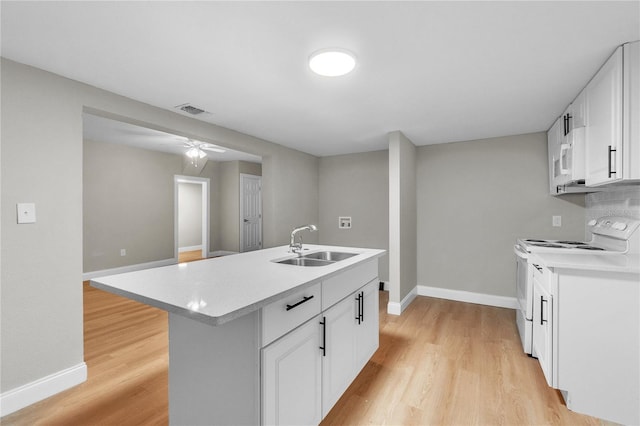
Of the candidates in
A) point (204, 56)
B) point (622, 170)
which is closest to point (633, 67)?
point (622, 170)

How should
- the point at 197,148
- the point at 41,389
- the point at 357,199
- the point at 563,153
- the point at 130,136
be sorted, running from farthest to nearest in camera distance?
the point at 197,148 → the point at 357,199 → the point at 130,136 → the point at 563,153 → the point at 41,389

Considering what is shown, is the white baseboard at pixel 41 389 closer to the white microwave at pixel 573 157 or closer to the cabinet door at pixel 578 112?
the white microwave at pixel 573 157

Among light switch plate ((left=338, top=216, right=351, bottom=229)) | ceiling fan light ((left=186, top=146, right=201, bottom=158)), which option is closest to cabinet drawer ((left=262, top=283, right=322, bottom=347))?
light switch plate ((left=338, top=216, right=351, bottom=229))

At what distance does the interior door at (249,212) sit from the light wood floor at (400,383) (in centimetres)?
415

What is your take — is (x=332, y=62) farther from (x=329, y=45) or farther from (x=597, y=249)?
(x=597, y=249)

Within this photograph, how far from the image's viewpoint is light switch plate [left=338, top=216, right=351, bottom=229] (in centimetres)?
509

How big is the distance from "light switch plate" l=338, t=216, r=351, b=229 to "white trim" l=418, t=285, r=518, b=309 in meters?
1.51

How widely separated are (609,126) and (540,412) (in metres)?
1.86

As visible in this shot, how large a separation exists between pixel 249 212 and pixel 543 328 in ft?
21.4

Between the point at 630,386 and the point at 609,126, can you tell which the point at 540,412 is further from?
the point at 609,126

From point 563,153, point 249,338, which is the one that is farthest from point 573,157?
point 249,338

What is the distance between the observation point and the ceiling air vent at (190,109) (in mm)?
2767

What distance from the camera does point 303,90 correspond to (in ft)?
8.07

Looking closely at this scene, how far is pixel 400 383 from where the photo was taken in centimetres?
216
